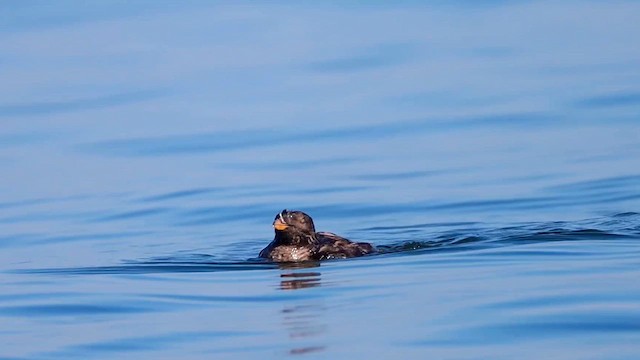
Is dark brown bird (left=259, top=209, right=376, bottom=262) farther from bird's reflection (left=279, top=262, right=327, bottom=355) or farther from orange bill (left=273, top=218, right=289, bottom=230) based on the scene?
bird's reflection (left=279, top=262, right=327, bottom=355)

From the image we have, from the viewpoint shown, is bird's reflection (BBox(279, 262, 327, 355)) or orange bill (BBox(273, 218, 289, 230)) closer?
bird's reflection (BBox(279, 262, 327, 355))

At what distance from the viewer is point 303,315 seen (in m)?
12.9

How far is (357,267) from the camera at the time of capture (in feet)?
52.2

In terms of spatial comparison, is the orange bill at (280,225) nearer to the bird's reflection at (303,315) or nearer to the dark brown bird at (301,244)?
the dark brown bird at (301,244)

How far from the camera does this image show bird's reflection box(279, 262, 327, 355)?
11.7 meters

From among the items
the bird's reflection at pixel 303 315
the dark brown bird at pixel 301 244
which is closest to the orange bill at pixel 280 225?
the dark brown bird at pixel 301 244

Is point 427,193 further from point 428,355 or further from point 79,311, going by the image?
point 428,355

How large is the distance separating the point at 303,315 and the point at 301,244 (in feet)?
14.3

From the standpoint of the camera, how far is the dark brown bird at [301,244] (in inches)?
670

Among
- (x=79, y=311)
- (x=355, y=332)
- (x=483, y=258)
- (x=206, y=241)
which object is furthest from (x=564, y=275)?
(x=206, y=241)

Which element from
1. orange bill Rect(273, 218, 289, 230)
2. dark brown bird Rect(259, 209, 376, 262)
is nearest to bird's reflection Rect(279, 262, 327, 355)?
dark brown bird Rect(259, 209, 376, 262)

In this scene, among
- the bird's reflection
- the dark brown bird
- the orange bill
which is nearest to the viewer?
the bird's reflection

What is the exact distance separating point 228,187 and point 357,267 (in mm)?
7092

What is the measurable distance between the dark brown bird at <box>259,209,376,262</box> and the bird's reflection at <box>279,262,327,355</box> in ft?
1.71
